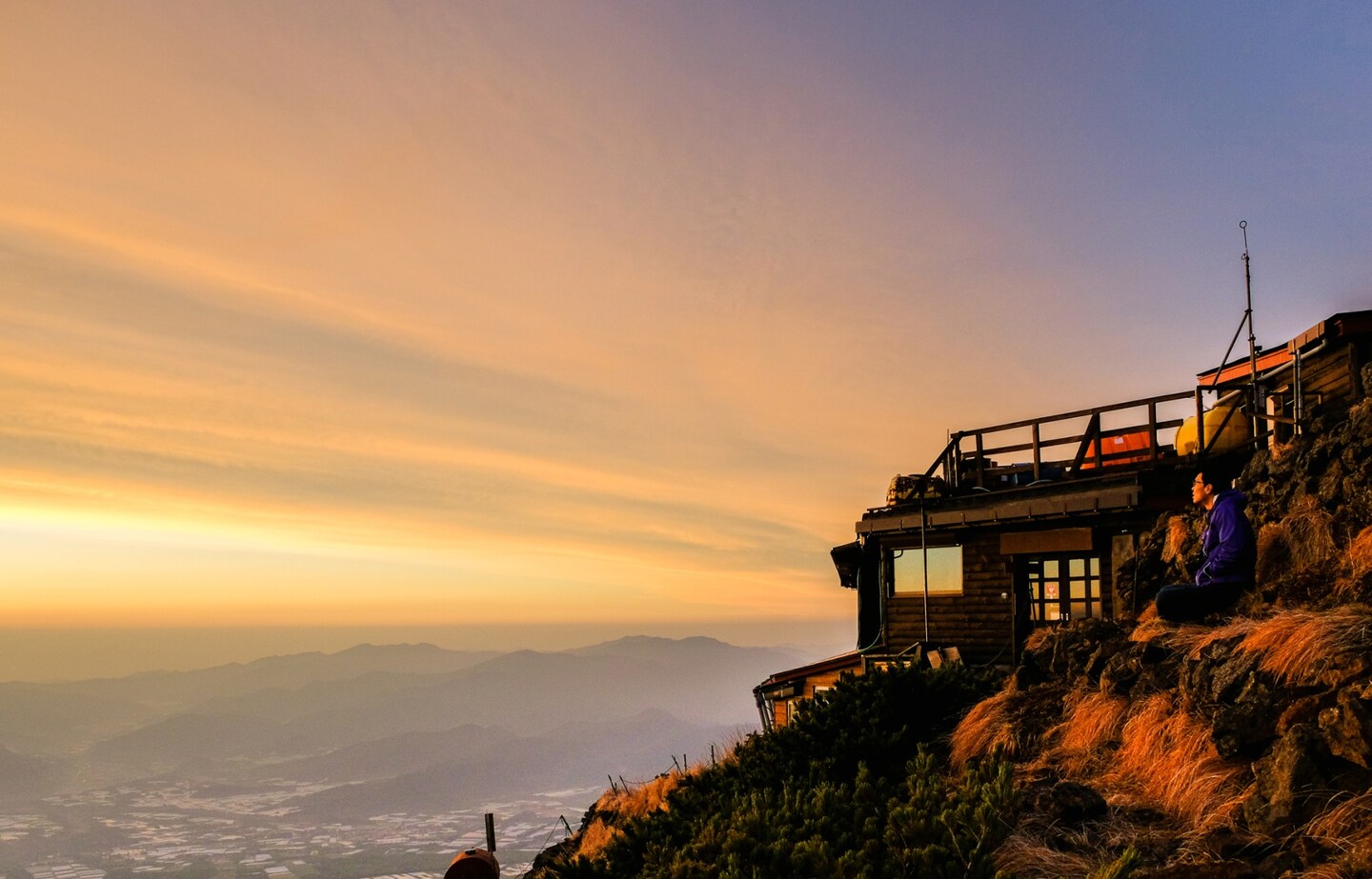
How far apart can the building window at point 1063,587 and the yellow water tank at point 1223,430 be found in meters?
3.45

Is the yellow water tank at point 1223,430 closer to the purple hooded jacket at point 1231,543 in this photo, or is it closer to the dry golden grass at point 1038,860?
the purple hooded jacket at point 1231,543

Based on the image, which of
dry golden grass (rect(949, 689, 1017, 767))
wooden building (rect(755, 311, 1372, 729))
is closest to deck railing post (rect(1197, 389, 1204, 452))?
wooden building (rect(755, 311, 1372, 729))

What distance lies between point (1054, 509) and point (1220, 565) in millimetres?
8862

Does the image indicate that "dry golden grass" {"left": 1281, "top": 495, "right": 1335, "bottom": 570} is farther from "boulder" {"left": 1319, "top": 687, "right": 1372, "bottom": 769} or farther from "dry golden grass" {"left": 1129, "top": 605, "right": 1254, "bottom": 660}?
"boulder" {"left": 1319, "top": 687, "right": 1372, "bottom": 769}

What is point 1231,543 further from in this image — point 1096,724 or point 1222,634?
point 1096,724

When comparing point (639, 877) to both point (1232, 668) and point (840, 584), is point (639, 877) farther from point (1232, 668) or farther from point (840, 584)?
point (840, 584)

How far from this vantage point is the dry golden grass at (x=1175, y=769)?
8680 mm

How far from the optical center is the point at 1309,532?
492 inches

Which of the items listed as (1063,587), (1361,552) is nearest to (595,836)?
(1063,587)

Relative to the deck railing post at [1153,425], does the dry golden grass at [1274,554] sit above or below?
below

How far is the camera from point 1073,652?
1315 cm

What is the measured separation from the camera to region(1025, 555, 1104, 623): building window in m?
21.9

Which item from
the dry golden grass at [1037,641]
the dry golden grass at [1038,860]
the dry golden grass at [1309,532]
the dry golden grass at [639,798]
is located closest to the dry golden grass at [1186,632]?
the dry golden grass at [1037,641]

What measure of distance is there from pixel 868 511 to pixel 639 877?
53.6ft
